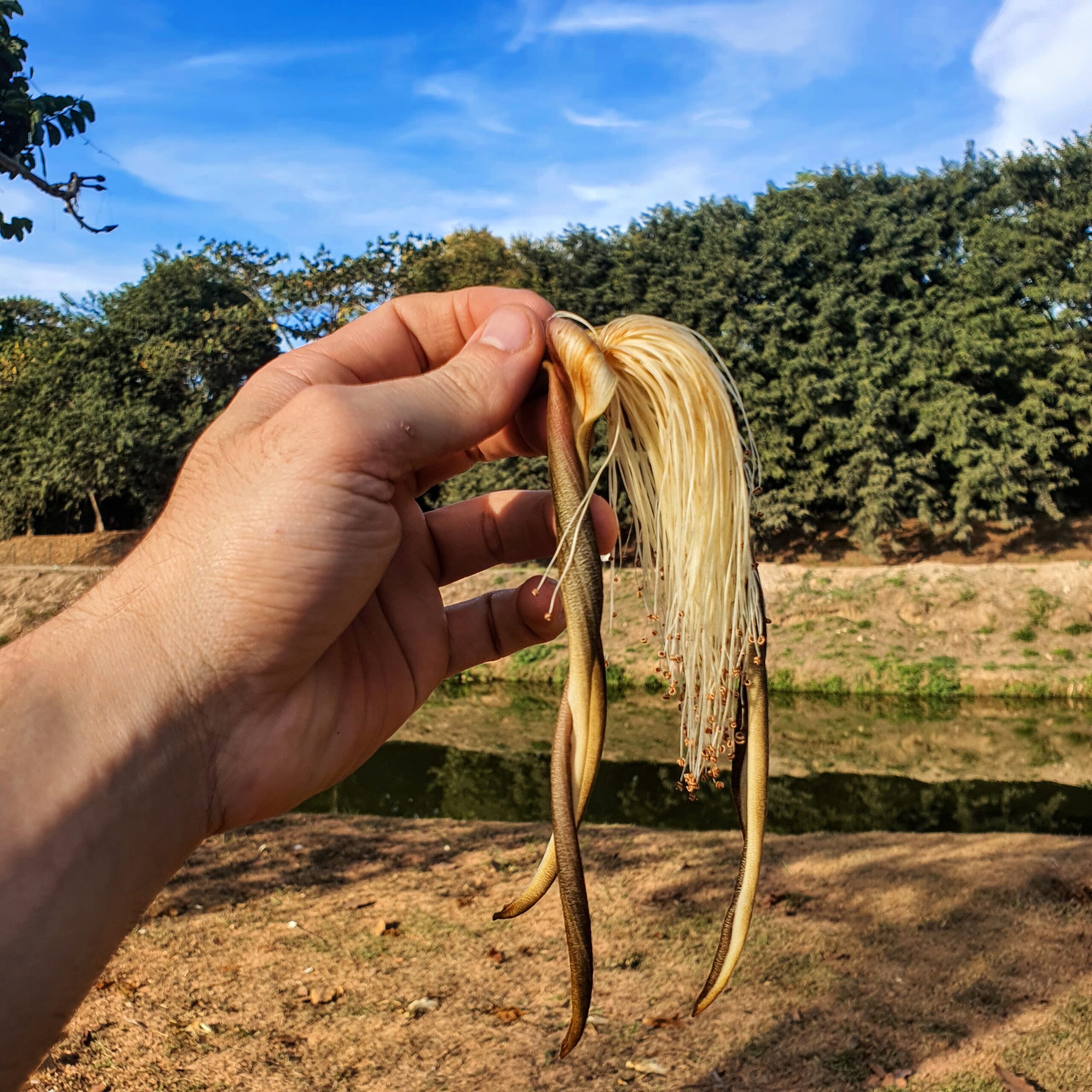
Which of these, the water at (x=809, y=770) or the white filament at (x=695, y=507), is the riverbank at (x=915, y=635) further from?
the white filament at (x=695, y=507)

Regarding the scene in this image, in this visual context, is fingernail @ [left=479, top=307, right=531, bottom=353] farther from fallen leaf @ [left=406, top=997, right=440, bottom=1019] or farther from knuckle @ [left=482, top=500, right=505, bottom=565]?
fallen leaf @ [left=406, top=997, right=440, bottom=1019]

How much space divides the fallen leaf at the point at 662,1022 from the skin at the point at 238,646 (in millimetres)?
2421

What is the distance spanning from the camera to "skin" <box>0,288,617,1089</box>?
1509 millimetres

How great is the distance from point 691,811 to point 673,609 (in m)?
7.06

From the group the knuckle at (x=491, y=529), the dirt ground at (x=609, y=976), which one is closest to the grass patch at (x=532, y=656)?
the dirt ground at (x=609, y=976)

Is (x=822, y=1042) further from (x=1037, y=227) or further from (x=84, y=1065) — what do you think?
(x=1037, y=227)

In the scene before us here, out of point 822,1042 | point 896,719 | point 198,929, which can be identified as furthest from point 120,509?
point 822,1042

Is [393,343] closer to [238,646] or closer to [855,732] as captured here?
[238,646]

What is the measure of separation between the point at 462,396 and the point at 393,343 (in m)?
0.54

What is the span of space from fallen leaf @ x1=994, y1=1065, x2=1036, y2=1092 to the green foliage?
2460 centimetres

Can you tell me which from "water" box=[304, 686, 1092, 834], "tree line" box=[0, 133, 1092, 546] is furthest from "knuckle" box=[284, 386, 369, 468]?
"tree line" box=[0, 133, 1092, 546]

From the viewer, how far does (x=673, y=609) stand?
2.07 m

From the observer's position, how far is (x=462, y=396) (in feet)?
6.43

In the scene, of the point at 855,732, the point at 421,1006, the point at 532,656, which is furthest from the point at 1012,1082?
the point at 532,656
